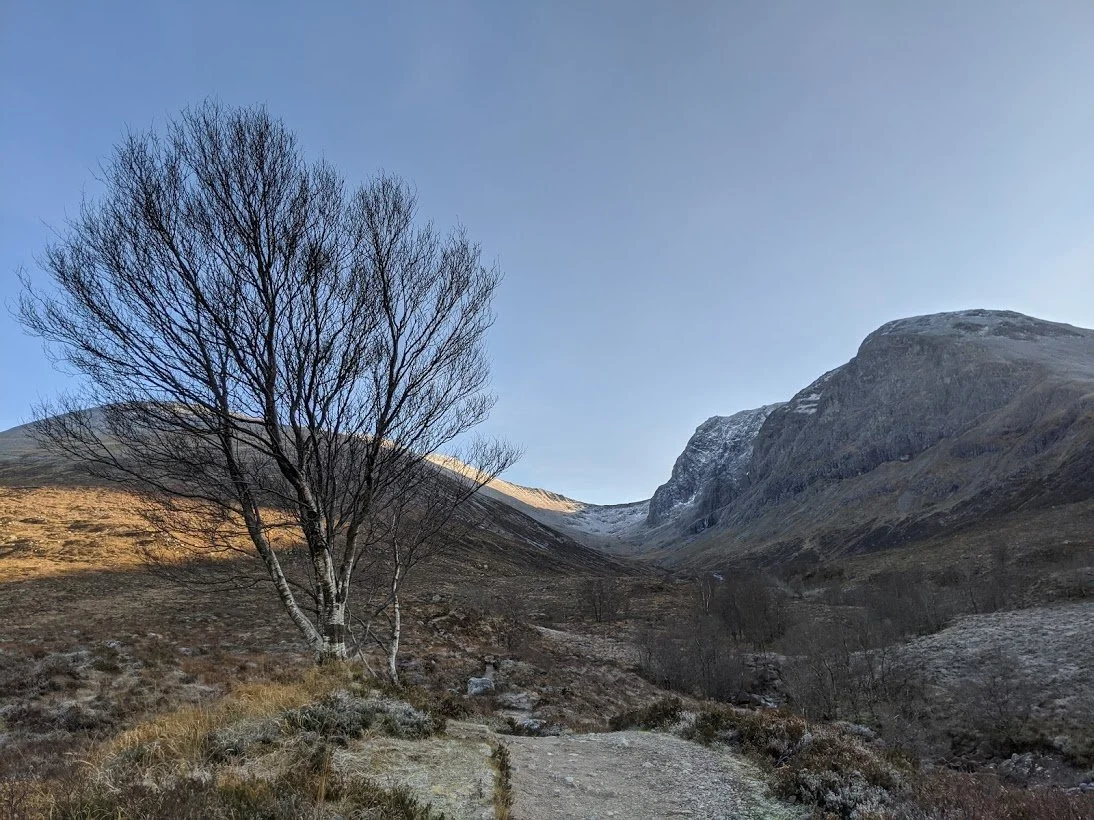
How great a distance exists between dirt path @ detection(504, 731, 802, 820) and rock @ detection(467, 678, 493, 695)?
10.5 m

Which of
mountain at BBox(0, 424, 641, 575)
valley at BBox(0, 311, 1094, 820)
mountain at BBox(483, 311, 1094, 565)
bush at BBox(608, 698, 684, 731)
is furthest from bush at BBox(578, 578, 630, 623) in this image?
mountain at BBox(483, 311, 1094, 565)

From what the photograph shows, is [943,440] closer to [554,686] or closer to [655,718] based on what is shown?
[554,686]

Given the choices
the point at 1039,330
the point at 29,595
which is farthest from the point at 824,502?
the point at 29,595

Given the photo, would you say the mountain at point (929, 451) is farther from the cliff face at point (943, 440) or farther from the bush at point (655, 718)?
the bush at point (655, 718)

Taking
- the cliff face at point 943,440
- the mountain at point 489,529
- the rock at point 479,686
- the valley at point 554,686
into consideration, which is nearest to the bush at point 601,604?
the valley at point 554,686

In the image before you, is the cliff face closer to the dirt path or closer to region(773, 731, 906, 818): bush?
region(773, 731, 906, 818): bush

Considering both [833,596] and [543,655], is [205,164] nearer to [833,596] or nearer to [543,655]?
[543,655]

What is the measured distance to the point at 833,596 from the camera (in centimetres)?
6188

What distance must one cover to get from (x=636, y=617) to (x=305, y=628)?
50.1m

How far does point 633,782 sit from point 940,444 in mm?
172550

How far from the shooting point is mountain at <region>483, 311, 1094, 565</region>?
10850cm

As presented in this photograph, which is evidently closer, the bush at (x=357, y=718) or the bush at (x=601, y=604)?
the bush at (x=357, y=718)

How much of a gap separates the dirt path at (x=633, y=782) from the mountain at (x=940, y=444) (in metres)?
112

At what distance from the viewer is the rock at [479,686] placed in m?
19.9
